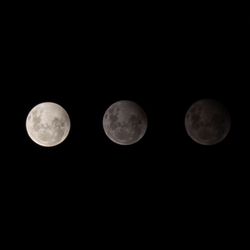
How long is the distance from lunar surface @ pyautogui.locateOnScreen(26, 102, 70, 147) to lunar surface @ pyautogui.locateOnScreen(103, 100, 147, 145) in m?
0.78

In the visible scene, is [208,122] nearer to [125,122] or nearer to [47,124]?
[125,122]

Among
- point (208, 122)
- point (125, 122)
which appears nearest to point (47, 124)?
point (125, 122)

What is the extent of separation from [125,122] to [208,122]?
141 cm

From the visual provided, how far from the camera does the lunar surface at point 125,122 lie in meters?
8.09

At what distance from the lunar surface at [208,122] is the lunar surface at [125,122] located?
0.85 metres

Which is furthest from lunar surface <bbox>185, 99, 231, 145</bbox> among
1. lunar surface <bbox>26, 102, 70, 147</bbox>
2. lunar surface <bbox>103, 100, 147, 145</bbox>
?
lunar surface <bbox>26, 102, 70, 147</bbox>

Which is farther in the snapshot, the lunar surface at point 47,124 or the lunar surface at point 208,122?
the lunar surface at point 47,124

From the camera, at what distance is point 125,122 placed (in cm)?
806

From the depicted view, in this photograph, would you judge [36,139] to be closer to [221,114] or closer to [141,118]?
[141,118]

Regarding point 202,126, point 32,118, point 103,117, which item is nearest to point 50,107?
point 32,118

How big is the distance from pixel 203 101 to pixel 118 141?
1.64 meters

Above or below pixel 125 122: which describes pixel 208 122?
above

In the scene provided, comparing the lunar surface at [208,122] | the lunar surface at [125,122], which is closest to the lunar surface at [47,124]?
the lunar surface at [125,122]

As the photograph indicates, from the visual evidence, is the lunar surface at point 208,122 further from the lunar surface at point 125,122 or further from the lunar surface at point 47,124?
the lunar surface at point 47,124
